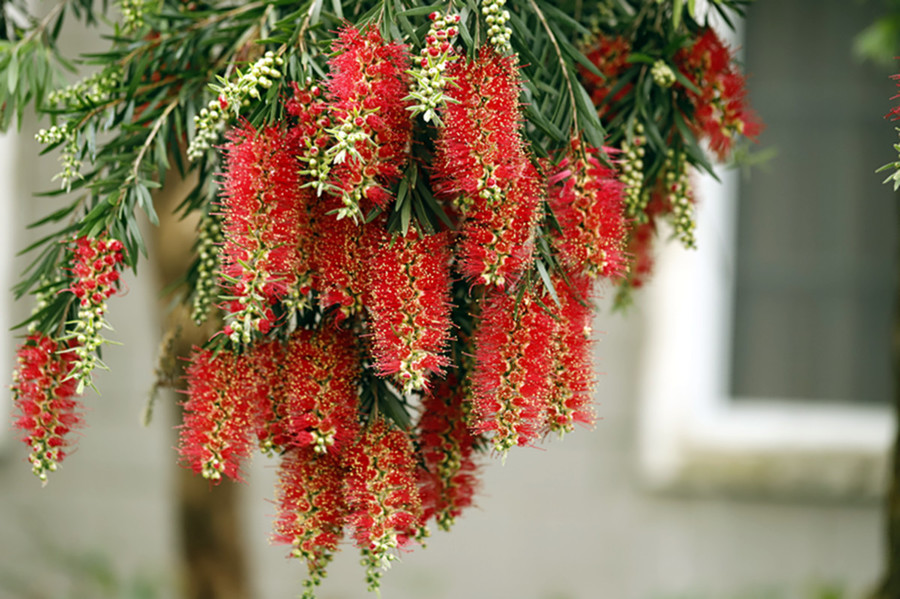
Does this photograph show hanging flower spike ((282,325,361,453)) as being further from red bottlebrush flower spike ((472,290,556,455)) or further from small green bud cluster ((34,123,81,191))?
small green bud cluster ((34,123,81,191))

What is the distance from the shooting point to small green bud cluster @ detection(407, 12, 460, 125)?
0.62 m

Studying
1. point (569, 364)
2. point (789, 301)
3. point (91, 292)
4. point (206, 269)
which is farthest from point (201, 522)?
point (789, 301)

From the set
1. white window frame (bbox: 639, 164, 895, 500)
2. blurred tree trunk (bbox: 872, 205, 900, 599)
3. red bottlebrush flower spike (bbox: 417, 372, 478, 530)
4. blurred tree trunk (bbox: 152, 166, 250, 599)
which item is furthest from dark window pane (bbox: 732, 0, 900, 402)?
red bottlebrush flower spike (bbox: 417, 372, 478, 530)

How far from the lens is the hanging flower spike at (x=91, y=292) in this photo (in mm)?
685

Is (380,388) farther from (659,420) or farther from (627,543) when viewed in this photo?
(627,543)

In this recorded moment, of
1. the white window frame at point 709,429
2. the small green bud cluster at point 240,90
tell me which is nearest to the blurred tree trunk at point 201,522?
the small green bud cluster at point 240,90

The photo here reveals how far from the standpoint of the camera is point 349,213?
63 centimetres

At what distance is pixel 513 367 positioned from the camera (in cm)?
66

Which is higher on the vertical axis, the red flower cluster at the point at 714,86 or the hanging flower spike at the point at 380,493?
the red flower cluster at the point at 714,86

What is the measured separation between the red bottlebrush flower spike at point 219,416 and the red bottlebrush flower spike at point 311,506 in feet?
0.16

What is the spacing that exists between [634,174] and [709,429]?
1.62 metres

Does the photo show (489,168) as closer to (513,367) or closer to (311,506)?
(513,367)

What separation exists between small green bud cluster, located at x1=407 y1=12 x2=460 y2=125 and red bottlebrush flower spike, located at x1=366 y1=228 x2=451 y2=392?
10cm

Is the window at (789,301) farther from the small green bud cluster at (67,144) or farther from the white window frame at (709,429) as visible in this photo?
the small green bud cluster at (67,144)
